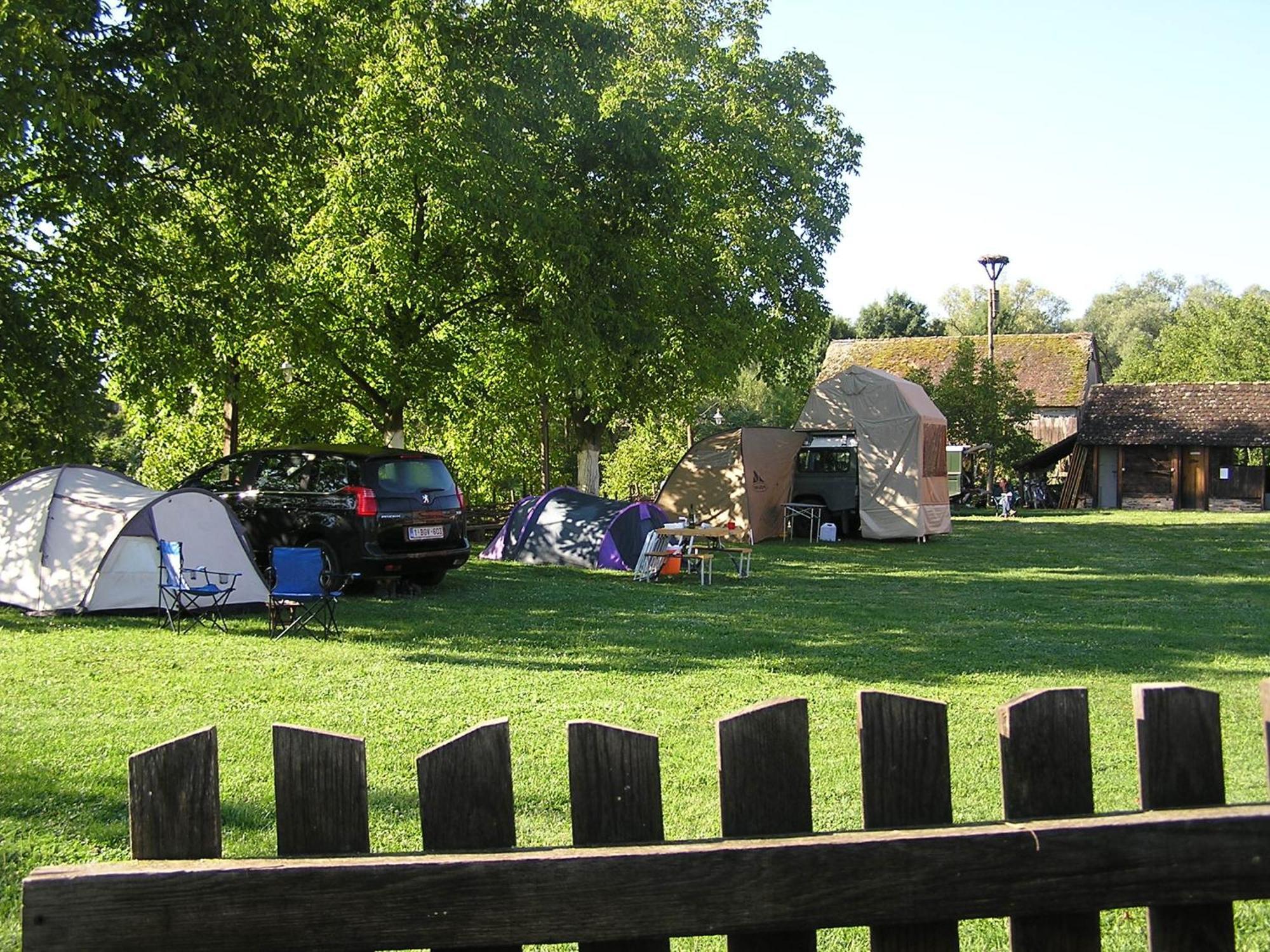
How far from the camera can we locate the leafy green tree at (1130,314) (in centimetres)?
8750

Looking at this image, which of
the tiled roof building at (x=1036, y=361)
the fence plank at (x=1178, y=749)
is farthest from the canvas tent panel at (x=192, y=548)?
the tiled roof building at (x=1036, y=361)

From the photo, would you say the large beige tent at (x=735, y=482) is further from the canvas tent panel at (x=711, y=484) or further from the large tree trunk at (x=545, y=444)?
the large tree trunk at (x=545, y=444)

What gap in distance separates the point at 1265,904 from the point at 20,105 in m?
12.4

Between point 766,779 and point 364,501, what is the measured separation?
42.7ft

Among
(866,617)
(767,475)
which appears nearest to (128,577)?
(866,617)

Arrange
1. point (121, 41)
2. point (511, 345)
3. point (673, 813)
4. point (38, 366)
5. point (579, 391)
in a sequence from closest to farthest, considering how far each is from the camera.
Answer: point (673, 813), point (121, 41), point (38, 366), point (511, 345), point (579, 391)

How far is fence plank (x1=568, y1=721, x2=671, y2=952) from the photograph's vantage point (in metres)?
1.84

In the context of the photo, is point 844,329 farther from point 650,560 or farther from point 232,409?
point 650,560

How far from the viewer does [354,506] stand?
47.4 ft

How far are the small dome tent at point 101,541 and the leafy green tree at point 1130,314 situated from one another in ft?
235

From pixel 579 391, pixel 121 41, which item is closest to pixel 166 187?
pixel 121 41

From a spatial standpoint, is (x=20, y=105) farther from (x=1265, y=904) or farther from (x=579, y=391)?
(x=579, y=391)

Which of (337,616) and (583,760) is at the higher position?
(583,760)

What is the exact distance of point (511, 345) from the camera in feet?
75.0
